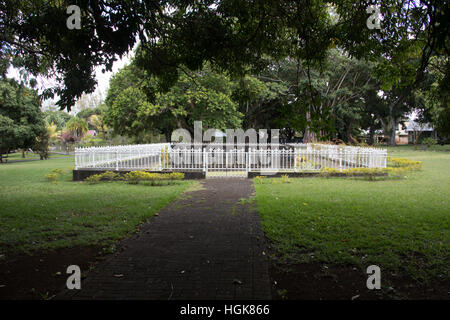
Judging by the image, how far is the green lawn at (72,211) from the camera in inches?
207

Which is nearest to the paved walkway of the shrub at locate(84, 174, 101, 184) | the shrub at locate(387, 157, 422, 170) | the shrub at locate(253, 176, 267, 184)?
the shrub at locate(253, 176, 267, 184)

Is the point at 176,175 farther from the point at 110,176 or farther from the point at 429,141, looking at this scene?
the point at 429,141

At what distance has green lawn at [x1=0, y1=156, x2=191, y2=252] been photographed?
526 centimetres

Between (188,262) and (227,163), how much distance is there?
28.9ft

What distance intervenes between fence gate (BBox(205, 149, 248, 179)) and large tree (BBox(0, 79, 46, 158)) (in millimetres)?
17564

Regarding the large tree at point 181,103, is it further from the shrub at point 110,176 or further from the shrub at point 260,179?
the shrub at point 260,179

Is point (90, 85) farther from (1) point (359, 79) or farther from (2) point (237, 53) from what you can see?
(1) point (359, 79)

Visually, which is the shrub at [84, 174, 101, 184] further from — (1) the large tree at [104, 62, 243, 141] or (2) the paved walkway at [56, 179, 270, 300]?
(2) the paved walkway at [56, 179, 270, 300]

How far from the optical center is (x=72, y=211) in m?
7.13

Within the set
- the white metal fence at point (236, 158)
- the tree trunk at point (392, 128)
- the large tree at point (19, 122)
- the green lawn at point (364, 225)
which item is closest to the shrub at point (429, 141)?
the tree trunk at point (392, 128)

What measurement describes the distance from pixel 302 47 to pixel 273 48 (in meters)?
0.56

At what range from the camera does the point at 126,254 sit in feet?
14.9

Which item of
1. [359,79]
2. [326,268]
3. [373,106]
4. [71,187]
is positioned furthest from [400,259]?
[373,106]

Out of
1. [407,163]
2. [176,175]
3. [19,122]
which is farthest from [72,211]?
[19,122]
